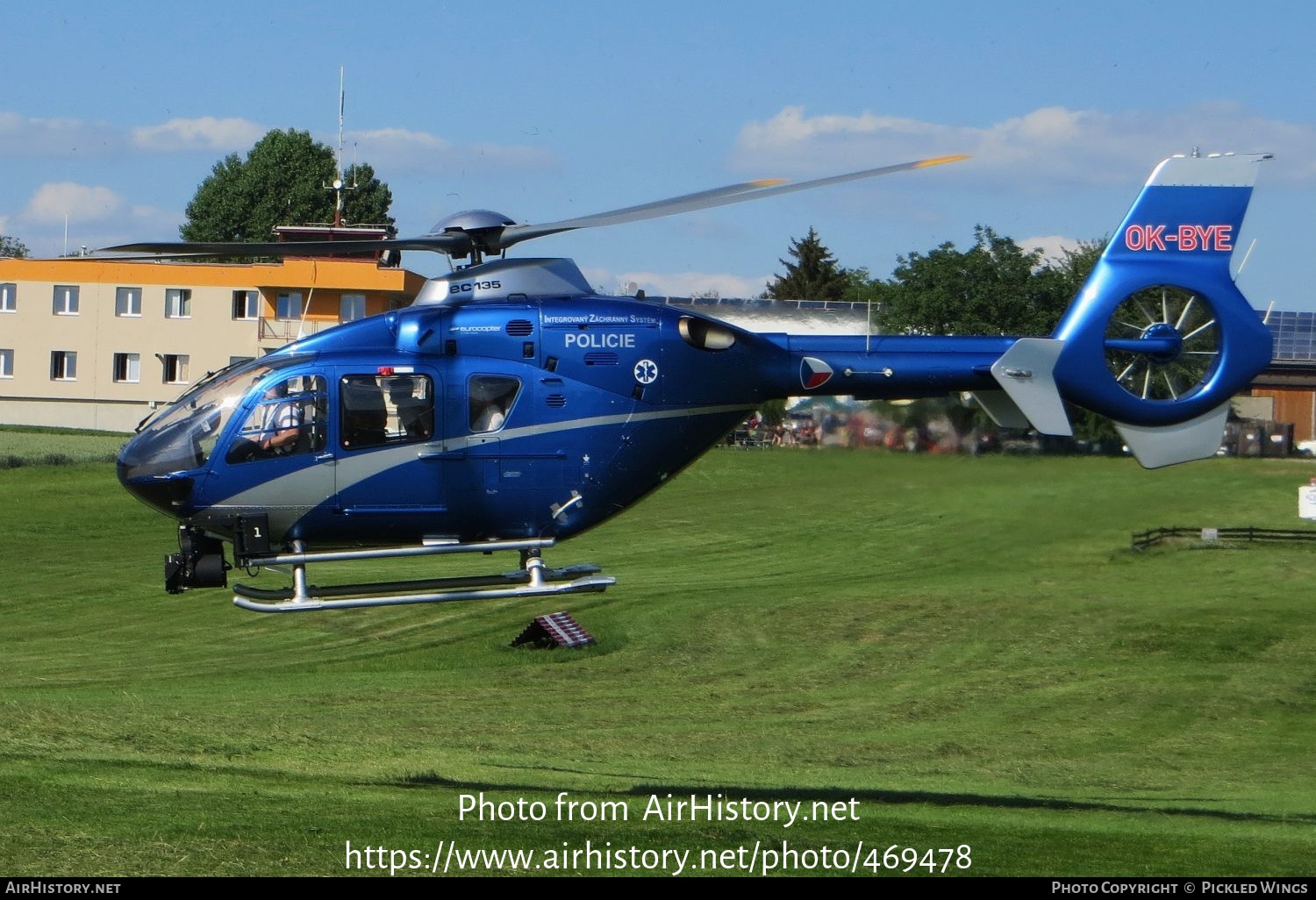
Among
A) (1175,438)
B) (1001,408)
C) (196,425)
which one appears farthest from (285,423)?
(1175,438)

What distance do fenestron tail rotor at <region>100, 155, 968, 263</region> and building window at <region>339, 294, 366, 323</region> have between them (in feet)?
173

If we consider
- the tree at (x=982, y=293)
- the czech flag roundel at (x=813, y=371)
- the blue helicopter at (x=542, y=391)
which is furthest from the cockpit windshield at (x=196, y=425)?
the tree at (x=982, y=293)

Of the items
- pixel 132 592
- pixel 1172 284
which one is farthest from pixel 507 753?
pixel 132 592

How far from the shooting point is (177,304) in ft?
272

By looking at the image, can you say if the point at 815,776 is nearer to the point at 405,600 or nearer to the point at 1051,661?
the point at 405,600

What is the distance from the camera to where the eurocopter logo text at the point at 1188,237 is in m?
17.4

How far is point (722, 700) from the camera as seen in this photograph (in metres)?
34.6

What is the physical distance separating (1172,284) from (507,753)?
14.7 meters

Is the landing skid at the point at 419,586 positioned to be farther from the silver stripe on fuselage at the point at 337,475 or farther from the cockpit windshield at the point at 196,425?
the cockpit windshield at the point at 196,425

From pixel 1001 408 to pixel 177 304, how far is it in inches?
2834

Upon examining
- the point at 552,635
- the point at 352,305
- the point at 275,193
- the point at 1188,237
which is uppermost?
the point at 275,193

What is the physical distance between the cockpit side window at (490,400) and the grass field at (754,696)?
4.48 m

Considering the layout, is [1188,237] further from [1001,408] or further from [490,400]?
[490,400]

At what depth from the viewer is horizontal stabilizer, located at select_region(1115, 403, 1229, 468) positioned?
1756cm
